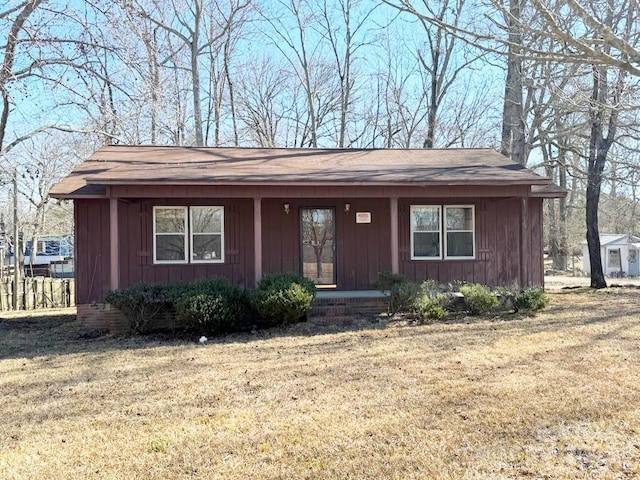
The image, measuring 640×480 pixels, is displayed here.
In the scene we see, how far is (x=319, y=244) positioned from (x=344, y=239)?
57cm

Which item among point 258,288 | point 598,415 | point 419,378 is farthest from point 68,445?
point 258,288

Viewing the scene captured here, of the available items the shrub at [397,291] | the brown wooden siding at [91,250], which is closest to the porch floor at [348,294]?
the shrub at [397,291]

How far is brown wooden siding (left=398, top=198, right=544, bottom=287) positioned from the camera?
11.2m

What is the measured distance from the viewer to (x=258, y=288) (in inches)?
353

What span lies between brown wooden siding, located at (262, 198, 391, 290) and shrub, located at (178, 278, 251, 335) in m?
2.03

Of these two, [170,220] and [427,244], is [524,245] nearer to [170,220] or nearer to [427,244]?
[427,244]

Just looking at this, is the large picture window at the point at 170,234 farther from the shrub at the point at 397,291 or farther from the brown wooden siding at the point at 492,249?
the brown wooden siding at the point at 492,249

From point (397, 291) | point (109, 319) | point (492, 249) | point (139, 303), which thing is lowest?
point (109, 319)

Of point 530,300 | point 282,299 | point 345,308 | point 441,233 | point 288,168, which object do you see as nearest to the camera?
point 282,299

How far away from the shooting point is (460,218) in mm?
11406

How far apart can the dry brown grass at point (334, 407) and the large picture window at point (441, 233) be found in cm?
324

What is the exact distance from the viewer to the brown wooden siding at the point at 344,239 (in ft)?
35.8

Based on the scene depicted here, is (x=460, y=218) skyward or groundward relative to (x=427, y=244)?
skyward

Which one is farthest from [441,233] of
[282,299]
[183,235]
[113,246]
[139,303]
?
[113,246]
